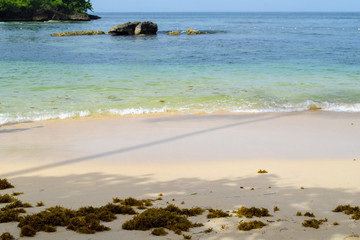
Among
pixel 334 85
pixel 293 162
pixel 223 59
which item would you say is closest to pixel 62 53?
pixel 223 59

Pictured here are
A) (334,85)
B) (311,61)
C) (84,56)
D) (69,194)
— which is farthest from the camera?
(84,56)

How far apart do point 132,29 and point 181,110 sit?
129 feet

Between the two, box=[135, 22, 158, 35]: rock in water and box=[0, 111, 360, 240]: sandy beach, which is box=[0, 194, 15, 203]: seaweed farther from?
box=[135, 22, 158, 35]: rock in water

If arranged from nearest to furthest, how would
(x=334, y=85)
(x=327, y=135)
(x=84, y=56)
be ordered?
(x=327, y=135) < (x=334, y=85) < (x=84, y=56)

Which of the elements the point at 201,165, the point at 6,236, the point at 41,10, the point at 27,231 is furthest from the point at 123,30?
the point at 41,10

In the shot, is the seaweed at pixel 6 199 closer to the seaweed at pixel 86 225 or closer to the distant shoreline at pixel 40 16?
the seaweed at pixel 86 225

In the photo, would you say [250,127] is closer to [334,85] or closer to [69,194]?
[69,194]

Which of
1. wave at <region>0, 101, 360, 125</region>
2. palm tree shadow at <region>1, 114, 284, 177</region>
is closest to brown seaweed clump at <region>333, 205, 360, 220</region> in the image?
palm tree shadow at <region>1, 114, 284, 177</region>

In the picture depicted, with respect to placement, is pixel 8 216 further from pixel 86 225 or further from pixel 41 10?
pixel 41 10

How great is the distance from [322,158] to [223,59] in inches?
709

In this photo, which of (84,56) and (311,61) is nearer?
(311,61)

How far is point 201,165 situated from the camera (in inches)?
283

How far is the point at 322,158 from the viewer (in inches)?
300

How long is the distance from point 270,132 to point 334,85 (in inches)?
333
